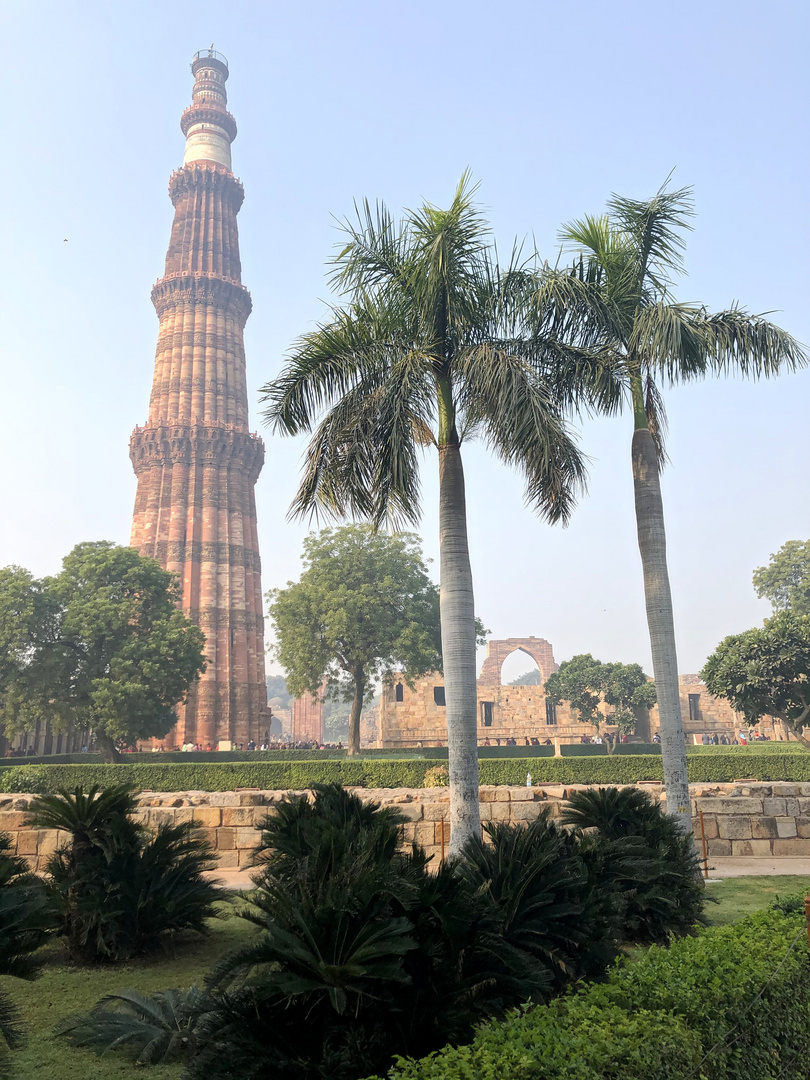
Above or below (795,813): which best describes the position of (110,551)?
above

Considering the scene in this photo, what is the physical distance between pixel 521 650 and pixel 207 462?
3283cm

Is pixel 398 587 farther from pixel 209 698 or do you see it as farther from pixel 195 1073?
pixel 195 1073

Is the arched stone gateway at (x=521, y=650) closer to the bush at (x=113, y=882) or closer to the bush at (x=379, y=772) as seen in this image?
the bush at (x=379, y=772)

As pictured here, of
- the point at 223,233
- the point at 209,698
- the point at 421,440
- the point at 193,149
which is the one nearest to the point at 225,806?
the point at 421,440

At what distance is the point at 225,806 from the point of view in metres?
13.2

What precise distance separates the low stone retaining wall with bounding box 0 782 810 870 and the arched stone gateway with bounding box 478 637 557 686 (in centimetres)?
4968

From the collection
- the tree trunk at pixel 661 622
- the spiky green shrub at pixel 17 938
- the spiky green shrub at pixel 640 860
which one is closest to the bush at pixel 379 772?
the tree trunk at pixel 661 622

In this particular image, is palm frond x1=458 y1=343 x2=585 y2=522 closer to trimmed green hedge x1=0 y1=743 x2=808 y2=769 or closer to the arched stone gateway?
trimmed green hedge x1=0 y1=743 x2=808 y2=769

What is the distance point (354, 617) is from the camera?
3434cm

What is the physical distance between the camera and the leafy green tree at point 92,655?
1177 inches

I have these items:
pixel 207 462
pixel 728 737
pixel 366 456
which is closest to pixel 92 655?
pixel 207 462

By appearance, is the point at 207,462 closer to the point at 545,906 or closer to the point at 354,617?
the point at 354,617

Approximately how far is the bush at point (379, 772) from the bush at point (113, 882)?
36.6 ft

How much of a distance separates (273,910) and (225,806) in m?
9.80
